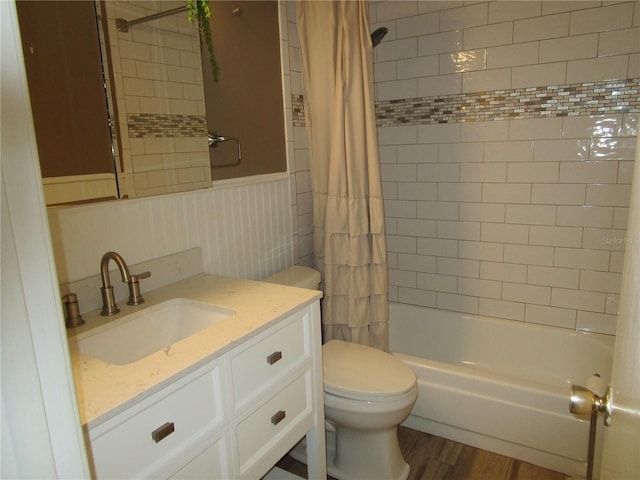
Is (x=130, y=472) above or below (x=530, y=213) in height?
below

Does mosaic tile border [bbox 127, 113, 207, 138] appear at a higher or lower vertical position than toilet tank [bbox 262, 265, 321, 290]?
higher

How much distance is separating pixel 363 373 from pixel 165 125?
1299 millimetres

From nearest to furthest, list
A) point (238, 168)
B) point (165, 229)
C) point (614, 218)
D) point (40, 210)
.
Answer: point (40, 210) → point (165, 229) → point (238, 168) → point (614, 218)

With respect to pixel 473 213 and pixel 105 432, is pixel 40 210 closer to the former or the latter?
pixel 105 432

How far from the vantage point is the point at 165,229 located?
1718 mm

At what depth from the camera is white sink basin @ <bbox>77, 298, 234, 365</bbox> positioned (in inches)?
53.1

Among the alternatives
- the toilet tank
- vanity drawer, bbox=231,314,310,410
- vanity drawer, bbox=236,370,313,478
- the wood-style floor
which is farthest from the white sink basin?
the wood-style floor

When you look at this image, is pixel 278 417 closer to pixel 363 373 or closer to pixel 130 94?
pixel 363 373

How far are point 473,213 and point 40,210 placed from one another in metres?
2.49

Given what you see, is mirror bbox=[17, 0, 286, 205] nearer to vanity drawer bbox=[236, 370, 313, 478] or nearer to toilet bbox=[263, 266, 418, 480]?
toilet bbox=[263, 266, 418, 480]

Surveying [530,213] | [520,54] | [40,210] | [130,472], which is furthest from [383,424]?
[520,54]

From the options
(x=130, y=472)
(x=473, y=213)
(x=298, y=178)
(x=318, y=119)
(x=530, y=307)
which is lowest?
(x=530, y=307)

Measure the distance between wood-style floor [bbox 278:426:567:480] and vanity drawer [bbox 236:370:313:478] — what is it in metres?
0.65

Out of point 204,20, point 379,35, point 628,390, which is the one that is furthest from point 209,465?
point 379,35
